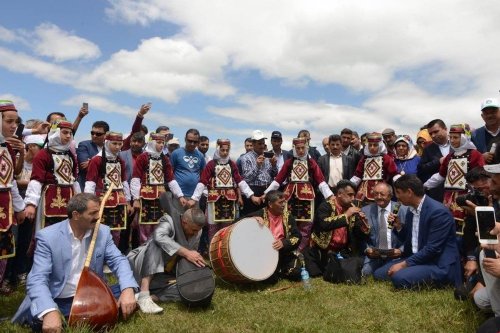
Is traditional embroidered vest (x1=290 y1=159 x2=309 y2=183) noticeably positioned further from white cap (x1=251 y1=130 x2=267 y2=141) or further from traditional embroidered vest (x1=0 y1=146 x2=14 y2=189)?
traditional embroidered vest (x1=0 y1=146 x2=14 y2=189)

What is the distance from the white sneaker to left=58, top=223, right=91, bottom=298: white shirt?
838 mm

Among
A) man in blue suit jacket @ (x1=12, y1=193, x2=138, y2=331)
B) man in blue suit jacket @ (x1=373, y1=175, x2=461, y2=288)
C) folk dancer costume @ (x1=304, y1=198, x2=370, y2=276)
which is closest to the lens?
man in blue suit jacket @ (x1=12, y1=193, x2=138, y2=331)

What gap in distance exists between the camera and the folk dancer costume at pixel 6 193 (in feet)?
13.8

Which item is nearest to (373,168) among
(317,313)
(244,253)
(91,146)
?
(244,253)

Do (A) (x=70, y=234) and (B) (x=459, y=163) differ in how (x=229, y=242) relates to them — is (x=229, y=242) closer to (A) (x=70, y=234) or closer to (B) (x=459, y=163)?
(A) (x=70, y=234)

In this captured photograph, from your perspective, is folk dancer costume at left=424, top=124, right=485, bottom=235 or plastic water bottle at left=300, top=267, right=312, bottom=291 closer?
plastic water bottle at left=300, top=267, right=312, bottom=291

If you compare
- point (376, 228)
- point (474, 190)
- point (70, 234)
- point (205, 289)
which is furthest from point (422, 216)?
point (70, 234)

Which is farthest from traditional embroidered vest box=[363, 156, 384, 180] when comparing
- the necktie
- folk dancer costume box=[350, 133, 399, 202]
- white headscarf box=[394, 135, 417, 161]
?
the necktie

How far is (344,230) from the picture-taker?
632cm

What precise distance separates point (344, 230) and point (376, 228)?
1.47 feet

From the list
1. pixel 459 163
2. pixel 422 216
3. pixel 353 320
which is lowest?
pixel 353 320

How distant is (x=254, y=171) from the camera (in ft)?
26.0

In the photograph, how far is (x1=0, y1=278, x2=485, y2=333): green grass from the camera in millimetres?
3990

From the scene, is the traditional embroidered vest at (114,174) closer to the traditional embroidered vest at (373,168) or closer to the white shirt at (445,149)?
the traditional embroidered vest at (373,168)
